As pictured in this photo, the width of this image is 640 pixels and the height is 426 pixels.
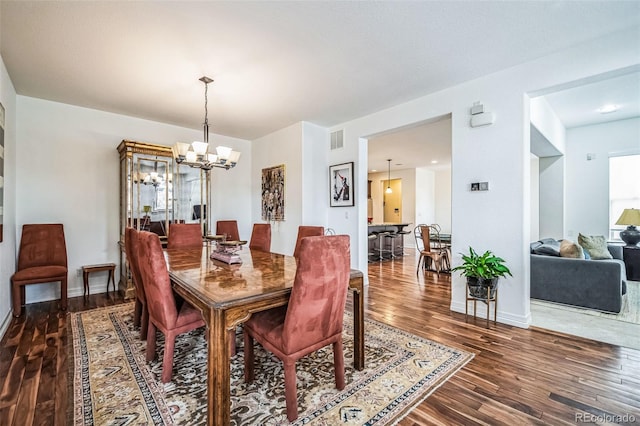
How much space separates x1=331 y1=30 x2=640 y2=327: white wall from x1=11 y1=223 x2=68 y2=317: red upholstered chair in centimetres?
463

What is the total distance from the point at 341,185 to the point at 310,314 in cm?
333

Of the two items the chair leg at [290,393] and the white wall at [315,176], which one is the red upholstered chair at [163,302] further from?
the white wall at [315,176]

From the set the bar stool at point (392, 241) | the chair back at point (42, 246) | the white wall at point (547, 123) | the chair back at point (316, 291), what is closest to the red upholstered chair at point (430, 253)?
the bar stool at point (392, 241)

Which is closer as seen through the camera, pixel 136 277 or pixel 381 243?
pixel 136 277

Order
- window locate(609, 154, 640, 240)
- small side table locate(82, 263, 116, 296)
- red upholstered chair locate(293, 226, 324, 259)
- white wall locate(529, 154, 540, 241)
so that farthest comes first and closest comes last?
white wall locate(529, 154, 540, 241)
window locate(609, 154, 640, 240)
small side table locate(82, 263, 116, 296)
red upholstered chair locate(293, 226, 324, 259)

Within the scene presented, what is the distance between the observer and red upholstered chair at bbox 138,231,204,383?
1.84 meters

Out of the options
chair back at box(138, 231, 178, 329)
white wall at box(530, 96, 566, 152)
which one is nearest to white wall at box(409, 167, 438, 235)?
white wall at box(530, 96, 566, 152)

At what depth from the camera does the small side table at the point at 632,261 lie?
4.66 metres

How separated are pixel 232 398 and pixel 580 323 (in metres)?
3.37

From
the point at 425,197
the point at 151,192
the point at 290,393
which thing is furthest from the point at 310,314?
the point at 425,197

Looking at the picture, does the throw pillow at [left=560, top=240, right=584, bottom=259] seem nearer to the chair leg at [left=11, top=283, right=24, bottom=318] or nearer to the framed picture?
the framed picture

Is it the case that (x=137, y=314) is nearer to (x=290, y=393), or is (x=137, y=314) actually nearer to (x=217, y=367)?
(x=217, y=367)

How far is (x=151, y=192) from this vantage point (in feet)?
14.1

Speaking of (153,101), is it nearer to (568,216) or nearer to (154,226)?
(154,226)
